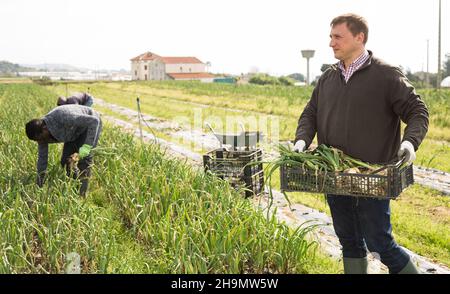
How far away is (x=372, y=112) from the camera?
243 cm

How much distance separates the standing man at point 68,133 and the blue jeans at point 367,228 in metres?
2.22

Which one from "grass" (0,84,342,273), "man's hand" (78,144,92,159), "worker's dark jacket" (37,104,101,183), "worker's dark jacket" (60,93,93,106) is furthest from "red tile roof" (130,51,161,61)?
"grass" (0,84,342,273)

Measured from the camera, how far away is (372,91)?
7.91 ft

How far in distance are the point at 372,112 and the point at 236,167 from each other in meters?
2.21

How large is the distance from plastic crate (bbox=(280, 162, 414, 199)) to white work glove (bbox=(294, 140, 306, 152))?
0.17m

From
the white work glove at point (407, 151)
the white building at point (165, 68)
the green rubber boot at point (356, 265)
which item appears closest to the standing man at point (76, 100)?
the green rubber boot at point (356, 265)

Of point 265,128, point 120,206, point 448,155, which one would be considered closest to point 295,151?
point 120,206

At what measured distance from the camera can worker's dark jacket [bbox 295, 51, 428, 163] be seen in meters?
2.34

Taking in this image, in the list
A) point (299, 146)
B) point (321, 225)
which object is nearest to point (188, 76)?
point (321, 225)

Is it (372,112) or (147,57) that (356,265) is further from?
(147,57)

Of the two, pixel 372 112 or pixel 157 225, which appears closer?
pixel 372 112

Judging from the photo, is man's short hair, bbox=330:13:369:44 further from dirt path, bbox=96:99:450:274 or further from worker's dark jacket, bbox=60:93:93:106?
worker's dark jacket, bbox=60:93:93:106

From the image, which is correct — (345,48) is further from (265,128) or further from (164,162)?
(265,128)

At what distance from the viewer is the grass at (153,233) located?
2.63 m
